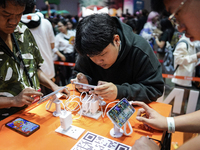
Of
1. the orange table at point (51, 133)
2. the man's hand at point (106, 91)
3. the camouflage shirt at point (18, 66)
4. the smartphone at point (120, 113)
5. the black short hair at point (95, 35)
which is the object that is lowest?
the orange table at point (51, 133)

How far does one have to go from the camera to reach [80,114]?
1.15m

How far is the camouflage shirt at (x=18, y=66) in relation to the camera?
1115 millimetres

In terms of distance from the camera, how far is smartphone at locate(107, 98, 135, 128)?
88cm

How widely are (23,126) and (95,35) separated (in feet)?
2.69

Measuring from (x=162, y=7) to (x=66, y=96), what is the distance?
107cm

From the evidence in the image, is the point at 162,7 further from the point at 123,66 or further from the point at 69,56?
the point at 69,56

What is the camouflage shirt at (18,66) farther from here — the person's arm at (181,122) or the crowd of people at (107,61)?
the person's arm at (181,122)

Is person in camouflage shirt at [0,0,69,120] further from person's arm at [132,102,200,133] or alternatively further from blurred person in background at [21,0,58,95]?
blurred person in background at [21,0,58,95]

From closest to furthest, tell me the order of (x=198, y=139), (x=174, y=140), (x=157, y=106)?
(x=198, y=139) → (x=157, y=106) → (x=174, y=140)

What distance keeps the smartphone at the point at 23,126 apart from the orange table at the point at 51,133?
0.07ft

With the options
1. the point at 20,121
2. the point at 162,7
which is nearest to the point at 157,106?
the point at 162,7

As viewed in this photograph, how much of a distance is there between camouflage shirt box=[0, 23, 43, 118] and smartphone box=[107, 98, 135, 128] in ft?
2.58

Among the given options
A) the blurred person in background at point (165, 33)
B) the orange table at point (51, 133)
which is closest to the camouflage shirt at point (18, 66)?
the orange table at point (51, 133)

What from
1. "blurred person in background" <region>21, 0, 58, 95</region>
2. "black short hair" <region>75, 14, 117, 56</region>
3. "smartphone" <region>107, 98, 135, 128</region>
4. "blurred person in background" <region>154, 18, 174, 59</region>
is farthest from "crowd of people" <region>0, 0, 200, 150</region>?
"blurred person in background" <region>154, 18, 174, 59</region>
